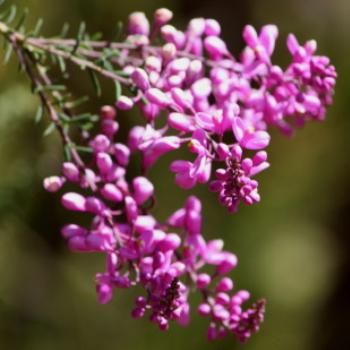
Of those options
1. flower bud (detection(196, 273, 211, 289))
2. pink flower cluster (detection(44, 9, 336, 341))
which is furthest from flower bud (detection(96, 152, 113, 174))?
flower bud (detection(196, 273, 211, 289))

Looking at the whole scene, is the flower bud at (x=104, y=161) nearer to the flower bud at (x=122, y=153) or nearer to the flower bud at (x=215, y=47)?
the flower bud at (x=122, y=153)

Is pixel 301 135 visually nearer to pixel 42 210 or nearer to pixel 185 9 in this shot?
pixel 185 9

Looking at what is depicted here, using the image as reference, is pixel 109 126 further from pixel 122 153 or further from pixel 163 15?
pixel 163 15

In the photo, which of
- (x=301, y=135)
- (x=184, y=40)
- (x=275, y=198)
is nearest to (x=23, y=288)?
(x=275, y=198)

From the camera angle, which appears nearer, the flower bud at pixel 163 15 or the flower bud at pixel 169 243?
the flower bud at pixel 169 243

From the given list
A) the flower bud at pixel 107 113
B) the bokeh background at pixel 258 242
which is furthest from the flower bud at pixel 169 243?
the bokeh background at pixel 258 242

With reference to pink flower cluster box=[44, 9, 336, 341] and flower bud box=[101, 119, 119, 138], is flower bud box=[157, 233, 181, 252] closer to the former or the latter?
pink flower cluster box=[44, 9, 336, 341]
